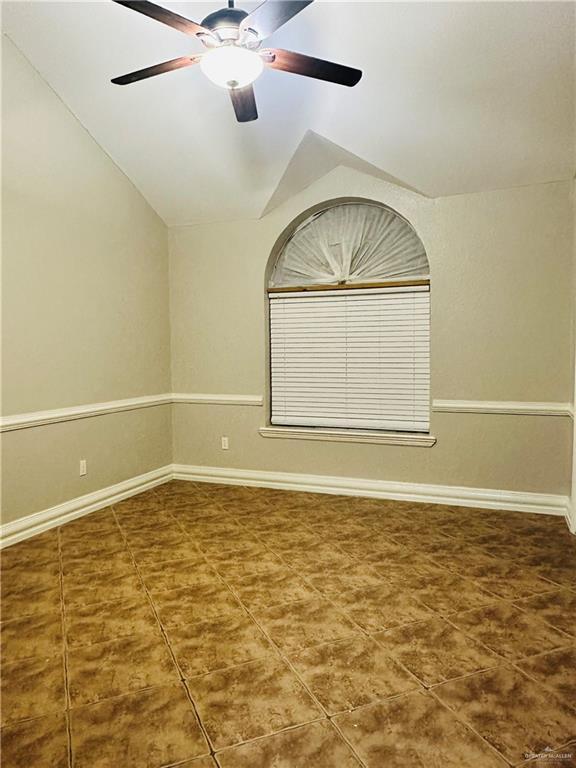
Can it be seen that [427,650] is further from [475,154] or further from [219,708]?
[475,154]

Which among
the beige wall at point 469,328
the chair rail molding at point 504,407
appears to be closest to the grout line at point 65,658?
the beige wall at point 469,328

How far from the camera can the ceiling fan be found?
2.21 metres

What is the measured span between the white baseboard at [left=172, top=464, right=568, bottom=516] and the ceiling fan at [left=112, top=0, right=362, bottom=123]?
115 inches

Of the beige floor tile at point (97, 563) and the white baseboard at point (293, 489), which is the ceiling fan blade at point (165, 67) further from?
the white baseboard at point (293, 489)

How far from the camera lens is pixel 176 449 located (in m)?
5.08

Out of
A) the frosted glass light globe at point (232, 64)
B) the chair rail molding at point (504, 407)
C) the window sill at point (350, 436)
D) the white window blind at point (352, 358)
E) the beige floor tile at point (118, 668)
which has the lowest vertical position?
the beige floor tile at point (118, 668)

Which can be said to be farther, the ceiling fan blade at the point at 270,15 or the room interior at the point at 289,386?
the ceiling fan blade at the point at 270,15

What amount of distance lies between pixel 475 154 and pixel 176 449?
11.3 feet

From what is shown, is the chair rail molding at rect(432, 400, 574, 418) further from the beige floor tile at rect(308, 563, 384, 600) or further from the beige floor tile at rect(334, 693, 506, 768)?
the beige floor tile at rect(334, 693, 506, 768)

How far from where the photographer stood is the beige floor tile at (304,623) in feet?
7.43

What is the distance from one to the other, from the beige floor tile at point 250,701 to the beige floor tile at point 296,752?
43 millimetres

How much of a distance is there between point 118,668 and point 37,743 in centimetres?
41

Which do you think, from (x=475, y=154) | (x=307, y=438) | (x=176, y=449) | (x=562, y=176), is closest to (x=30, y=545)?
(x=176, y=449)

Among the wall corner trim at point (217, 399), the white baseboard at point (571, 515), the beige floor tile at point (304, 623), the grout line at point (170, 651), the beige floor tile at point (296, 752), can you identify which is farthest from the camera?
the wall corner trim at point (217, 399)
